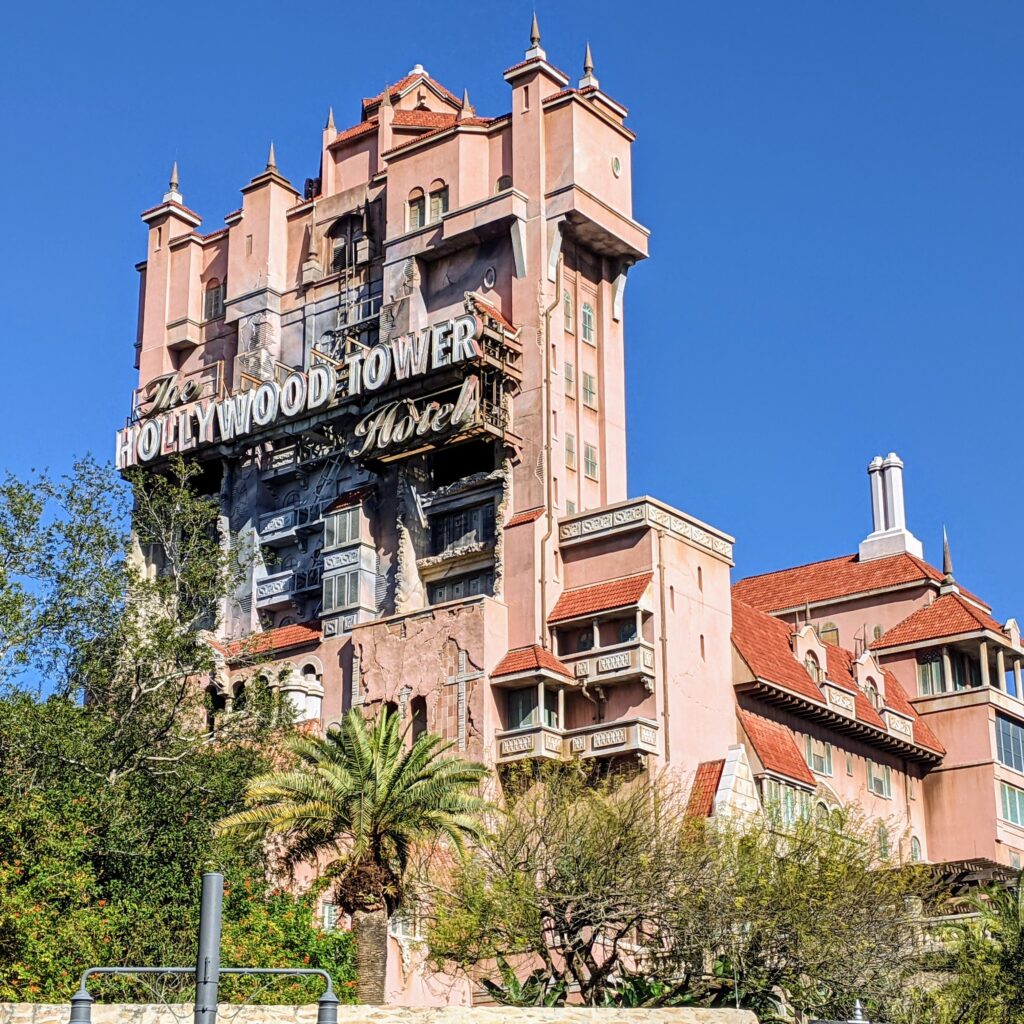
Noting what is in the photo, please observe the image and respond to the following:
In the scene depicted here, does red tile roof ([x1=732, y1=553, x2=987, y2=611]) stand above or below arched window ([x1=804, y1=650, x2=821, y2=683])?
above

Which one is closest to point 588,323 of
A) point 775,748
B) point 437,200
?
point 437,200

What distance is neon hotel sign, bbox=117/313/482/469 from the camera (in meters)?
63.5

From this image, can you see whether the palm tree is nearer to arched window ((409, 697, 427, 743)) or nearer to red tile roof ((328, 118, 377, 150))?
arched window ((409, 697, 427, 743))

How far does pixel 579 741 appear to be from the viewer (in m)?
58.9

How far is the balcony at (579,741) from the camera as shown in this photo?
5759cm

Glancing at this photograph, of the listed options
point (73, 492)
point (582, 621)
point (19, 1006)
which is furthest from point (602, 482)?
point (19, 1006)

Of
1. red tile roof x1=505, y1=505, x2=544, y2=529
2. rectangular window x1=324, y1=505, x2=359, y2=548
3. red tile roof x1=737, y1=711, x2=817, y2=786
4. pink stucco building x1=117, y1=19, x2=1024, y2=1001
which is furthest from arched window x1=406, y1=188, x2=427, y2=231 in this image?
red tile roof x1=737, y1=711, x2=817, y2=786

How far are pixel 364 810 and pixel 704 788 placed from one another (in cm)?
1556

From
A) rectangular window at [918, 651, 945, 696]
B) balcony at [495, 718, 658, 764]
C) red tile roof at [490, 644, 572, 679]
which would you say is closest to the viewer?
balcony at [495, 718, 658, 764]

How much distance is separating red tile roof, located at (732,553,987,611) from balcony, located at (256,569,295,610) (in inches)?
790

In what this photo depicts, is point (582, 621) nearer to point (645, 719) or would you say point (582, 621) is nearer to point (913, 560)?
point (645, 719)

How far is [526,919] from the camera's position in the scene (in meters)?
45.3

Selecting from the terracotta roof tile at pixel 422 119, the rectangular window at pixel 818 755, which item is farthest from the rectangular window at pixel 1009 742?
the terracotta roof tile at pixel 422 119

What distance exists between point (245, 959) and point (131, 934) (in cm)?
311
